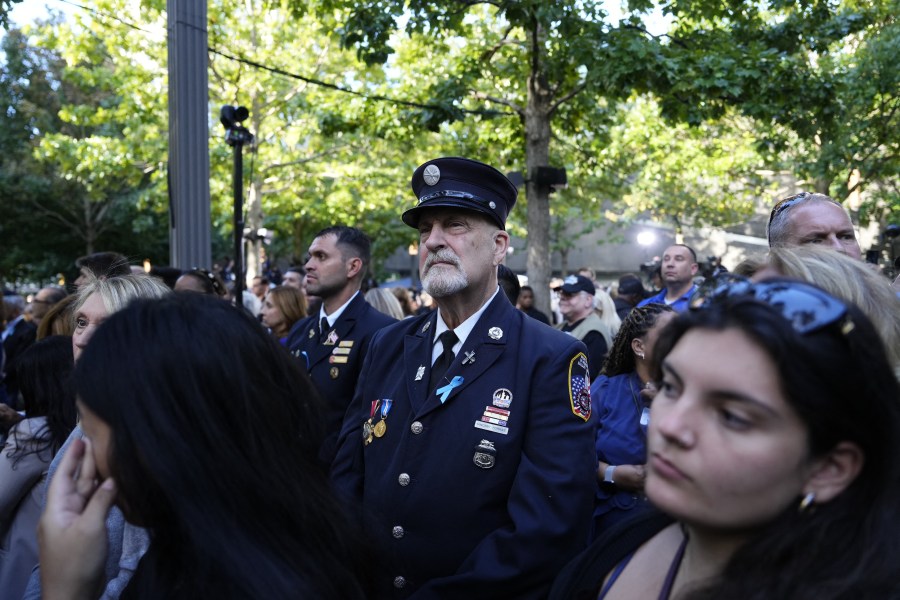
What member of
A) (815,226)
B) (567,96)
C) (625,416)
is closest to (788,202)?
(815,226)

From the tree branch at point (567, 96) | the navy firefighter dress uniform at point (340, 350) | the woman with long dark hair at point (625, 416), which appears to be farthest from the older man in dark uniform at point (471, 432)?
the tree branch at point (567, 96)

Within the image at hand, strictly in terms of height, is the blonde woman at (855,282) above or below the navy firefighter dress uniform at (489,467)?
above

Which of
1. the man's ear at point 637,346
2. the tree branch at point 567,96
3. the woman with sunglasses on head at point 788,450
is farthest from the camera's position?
the tree branch at point 567,96

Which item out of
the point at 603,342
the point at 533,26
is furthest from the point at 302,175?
the point at 603,342

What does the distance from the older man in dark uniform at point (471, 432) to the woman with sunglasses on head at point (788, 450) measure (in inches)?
45.2

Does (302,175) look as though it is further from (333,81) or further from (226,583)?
(226,583)

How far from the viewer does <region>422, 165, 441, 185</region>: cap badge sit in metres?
3.12

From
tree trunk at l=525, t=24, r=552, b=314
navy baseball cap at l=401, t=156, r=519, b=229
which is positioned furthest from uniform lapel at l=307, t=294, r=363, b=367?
tree trunk at l=525, t=24, r=552, b=314

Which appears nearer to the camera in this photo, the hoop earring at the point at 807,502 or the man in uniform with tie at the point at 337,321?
the hoop earring at the point at 807,502

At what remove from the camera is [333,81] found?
20703 millimetres

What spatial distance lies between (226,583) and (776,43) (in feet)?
39.0

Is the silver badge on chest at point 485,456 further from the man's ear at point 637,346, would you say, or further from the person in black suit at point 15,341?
the person in black suit at point 15,341

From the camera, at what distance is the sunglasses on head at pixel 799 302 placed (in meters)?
1.33

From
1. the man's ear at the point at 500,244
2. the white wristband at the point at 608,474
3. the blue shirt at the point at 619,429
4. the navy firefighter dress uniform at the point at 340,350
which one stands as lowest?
the white wristband at the point at 608,474
